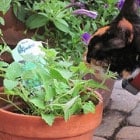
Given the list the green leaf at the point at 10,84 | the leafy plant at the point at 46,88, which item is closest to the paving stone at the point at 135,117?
the leafy plant at the point at 46,88

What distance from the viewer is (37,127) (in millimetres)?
1732

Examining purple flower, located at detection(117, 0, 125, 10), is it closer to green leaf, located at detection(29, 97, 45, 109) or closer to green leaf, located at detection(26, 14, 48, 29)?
green leaf, located at detection(26, 14, 48, 29)

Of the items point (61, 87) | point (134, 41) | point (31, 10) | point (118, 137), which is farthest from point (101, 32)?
point (61, 87)

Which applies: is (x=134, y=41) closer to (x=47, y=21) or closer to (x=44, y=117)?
(x=47, y=21)

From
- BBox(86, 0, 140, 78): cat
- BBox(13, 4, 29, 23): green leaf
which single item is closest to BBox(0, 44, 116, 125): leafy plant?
BBox(86, 0, 140, 78): cat

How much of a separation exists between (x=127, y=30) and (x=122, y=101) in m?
0.97

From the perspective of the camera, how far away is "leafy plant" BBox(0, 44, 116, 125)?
5.69 ft

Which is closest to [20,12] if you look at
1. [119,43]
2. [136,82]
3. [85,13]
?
[85,13]

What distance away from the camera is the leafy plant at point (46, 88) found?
5.69 feet

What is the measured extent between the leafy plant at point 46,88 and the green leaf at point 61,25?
0.72 meters

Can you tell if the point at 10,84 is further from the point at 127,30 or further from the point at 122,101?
the point at 122,101

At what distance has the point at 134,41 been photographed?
2418mm

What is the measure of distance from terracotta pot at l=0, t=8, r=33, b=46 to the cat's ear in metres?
0.51

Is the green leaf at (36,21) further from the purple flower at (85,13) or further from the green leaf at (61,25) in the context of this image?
the purple flower at (85,13)
